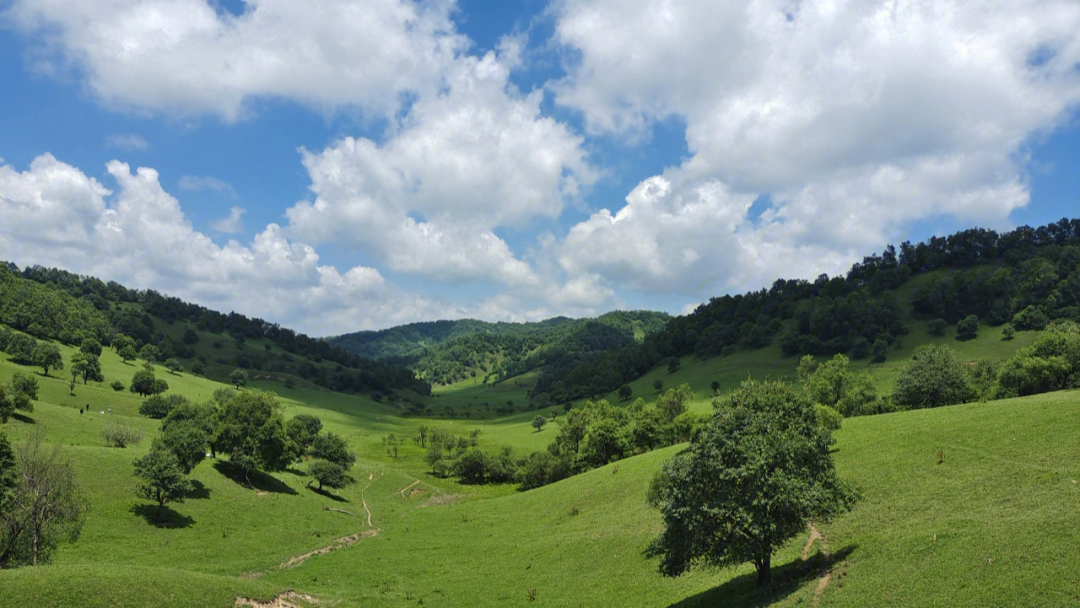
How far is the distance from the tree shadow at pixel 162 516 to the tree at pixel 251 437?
15.7 m

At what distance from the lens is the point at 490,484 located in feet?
347

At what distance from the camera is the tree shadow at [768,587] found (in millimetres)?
26264

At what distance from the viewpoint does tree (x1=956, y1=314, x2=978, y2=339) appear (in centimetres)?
15675

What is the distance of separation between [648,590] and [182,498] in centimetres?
4830

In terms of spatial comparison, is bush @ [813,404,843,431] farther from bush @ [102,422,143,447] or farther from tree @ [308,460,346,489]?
bush @ [102,422,143,447]

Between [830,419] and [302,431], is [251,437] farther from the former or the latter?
[830,419]

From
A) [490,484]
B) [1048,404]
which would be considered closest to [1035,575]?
[1048,404]

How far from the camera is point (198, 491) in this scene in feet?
191

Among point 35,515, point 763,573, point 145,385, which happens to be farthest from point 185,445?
point 145,385

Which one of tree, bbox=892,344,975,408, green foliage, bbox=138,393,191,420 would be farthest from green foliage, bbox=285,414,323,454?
tree, bbox=892,344,975,408

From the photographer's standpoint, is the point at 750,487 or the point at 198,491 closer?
the point at 750,487

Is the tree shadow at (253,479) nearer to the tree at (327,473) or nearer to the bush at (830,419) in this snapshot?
the tree at (327,473)

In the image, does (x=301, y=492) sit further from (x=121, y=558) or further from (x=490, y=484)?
(x=490, y=484)

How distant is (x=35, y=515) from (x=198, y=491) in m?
25.3
